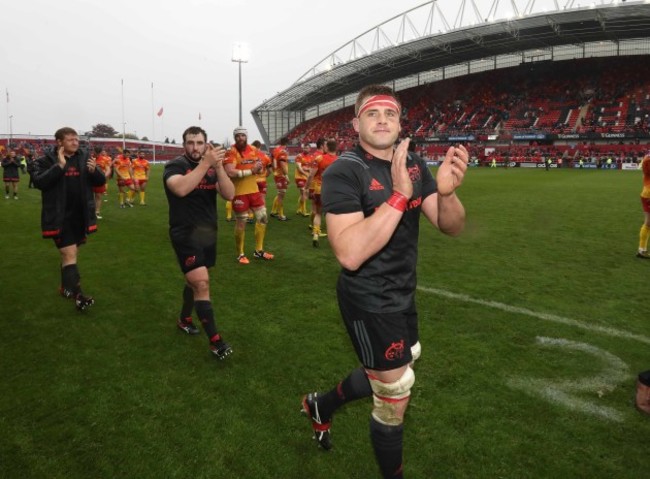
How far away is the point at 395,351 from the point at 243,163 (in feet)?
19.3

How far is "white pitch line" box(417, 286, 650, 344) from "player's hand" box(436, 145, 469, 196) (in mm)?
3632

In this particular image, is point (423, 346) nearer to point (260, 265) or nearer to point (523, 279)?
point (523, 279)

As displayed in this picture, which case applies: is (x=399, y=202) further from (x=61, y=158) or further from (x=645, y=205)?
(x=645, y=205)

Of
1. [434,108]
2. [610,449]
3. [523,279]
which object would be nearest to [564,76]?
[434,108]

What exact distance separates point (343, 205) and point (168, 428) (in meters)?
2.22

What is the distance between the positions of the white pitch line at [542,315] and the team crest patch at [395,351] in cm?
351

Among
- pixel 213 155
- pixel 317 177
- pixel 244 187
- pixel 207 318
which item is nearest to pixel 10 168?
pixel 317 177

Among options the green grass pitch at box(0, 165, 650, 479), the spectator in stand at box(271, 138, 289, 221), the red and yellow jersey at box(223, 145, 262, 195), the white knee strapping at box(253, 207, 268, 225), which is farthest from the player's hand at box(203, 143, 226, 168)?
the spectator in stand at box(271, 138, 289, 221)

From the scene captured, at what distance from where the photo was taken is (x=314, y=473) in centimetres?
279

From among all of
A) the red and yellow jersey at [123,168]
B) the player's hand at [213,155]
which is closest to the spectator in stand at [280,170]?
the red and yellow jersey at [123,168]

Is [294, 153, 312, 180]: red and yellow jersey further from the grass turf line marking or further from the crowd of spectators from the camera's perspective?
the crowd of spectators

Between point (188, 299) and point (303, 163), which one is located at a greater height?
point (303, 163)

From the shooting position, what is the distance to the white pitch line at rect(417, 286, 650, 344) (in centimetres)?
473

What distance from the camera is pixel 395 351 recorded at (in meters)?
2.38
